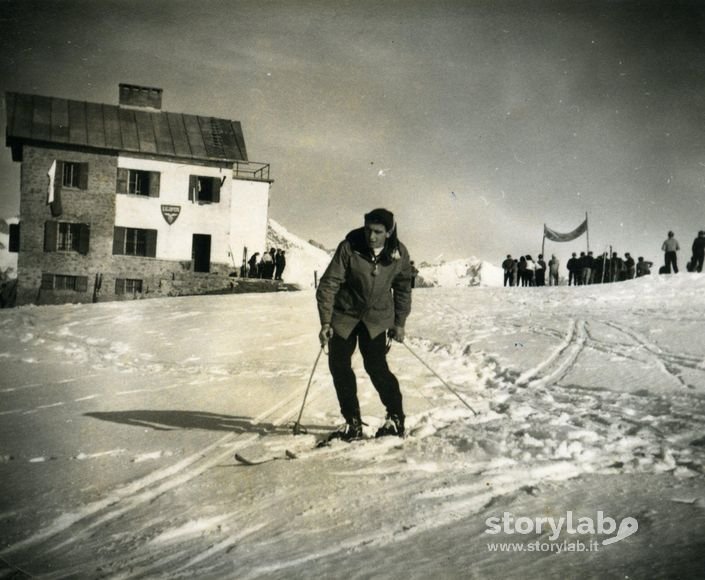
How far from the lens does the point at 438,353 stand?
30.2 feet

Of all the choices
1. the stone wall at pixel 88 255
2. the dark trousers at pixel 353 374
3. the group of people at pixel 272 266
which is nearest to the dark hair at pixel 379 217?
the dark trousers at pixel 353 374

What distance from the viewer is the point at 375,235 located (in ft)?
14.1

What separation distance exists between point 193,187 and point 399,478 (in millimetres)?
27525

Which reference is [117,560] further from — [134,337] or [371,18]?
[134,337]

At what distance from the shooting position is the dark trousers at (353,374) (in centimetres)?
438

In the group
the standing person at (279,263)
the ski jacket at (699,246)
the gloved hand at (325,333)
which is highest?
the ski jacket at (699,246)

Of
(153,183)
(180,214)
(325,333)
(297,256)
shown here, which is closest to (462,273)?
(297,256)

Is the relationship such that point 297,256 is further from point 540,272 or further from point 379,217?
point 379,217

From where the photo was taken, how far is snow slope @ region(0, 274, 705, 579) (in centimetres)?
245

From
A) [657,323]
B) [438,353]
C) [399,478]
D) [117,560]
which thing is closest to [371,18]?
[438,353]

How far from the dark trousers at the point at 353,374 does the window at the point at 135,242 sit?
25357 mm

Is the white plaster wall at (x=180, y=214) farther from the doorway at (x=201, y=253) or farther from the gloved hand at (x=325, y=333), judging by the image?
the gloved hand at (x=325, y=333)

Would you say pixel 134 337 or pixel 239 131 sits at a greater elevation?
pixel 239 131

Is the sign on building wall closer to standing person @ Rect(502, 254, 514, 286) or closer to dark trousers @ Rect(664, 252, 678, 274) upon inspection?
standing person @ Rect(502, 254, 514, 286)
